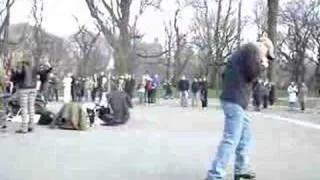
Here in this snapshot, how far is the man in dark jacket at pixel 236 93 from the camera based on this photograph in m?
8.30

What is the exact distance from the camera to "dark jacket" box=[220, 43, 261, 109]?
27.2 feet

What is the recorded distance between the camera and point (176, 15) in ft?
273

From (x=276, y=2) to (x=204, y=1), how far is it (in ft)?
109

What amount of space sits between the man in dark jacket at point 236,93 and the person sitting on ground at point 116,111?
37.5 feet

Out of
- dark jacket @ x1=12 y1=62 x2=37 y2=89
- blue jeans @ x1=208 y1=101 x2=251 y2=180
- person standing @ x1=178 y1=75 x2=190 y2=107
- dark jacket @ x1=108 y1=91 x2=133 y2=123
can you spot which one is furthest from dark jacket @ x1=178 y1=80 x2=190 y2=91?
blue jeans @ x1=208 y1=101 x2=251 y2=180

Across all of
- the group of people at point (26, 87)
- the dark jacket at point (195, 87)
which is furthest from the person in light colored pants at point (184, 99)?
the group of people at point (26, 87)

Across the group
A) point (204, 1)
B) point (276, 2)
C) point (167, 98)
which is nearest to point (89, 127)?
point (276, 2)

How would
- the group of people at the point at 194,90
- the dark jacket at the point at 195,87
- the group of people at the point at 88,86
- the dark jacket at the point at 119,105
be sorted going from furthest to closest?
the group of people at the point at 88,86 → the dark jacket at the point at 195,87 → the group of people at the point at 194,90 → the dark jacket at the point at 119,105

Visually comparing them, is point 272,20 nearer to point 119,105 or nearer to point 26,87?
point 119,105

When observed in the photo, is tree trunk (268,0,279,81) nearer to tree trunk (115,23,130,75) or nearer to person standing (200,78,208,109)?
person standing (200,78,208,109)

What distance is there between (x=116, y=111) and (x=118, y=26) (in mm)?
26683

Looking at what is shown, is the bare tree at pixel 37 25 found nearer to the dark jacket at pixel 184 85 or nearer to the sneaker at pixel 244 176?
the dark jacket at pixel 184 85

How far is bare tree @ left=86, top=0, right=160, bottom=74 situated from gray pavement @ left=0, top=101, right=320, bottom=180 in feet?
87.3

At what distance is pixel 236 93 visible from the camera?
8.43m
